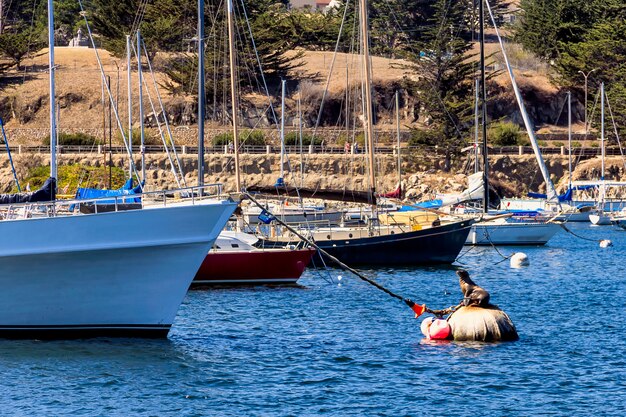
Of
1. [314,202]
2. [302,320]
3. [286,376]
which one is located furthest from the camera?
[314,202]

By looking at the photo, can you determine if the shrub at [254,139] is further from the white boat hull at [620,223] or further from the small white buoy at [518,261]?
the small white buoy at [518,261]

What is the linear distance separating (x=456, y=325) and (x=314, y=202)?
131 feet

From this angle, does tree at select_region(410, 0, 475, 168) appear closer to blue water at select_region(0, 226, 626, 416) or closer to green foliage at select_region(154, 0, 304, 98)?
green foliage at select_region(154, 0, 304, 98)

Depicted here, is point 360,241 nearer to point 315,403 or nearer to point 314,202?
point 315,403

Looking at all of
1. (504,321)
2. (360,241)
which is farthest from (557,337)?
(360,241)

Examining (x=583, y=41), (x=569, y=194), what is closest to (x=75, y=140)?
(x=569, y=194)

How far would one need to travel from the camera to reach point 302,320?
29578 mm

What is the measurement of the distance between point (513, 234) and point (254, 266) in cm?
1947

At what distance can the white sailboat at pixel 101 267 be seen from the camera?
23938 mm

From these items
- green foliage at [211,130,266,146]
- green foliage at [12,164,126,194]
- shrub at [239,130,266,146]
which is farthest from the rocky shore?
shrub at [239,130,266,146]

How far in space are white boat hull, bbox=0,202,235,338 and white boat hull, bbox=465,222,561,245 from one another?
28082mm

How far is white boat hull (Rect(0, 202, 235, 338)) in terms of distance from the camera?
23.9 m

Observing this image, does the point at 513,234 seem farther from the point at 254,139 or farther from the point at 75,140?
the point at 75,140

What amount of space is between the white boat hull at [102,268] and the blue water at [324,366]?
448 mm
